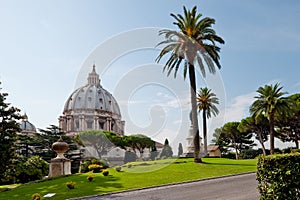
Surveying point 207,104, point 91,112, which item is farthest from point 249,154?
point 91,112

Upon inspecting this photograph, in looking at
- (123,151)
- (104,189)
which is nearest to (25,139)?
(123,151)

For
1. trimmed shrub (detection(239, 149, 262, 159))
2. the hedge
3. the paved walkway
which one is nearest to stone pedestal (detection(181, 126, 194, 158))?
trimmed shrub (detection(239, 149, 262, 159))

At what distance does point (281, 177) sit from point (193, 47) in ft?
72.1

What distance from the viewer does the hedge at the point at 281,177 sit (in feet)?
29.3

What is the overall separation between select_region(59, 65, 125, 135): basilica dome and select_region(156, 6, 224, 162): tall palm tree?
75315mm

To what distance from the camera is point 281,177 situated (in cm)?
898

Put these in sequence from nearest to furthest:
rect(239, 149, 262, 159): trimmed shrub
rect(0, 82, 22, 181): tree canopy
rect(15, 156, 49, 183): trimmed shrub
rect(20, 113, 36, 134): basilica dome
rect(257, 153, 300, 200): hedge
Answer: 1. rect(257, 153, 300, 200): hedge
2. rect(0, 82, 22, 181): tree canopy
3. rect(15, 156, 49, 183): trimmed shrub
4. rect(239, 149, 262, 159): trimmed shrub
5. rect(20, 113, 36, 134): basilica dome

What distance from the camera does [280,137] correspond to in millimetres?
59062

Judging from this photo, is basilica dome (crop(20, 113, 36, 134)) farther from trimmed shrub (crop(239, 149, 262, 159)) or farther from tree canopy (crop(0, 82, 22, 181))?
tree canopy (crop(0, 82, 22, 181))

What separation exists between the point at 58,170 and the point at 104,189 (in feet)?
44.6

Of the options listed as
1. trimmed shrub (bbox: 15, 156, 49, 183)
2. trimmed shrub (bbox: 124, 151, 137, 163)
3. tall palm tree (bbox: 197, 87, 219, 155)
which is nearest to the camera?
trimmed shrub (bbox: 15, 156, 49, 183)

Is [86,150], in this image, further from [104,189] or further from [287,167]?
[287,167]

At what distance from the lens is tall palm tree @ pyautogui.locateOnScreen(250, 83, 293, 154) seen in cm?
4009

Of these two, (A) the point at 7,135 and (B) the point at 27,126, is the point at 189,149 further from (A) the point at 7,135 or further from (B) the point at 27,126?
(B) the point at 27,126
